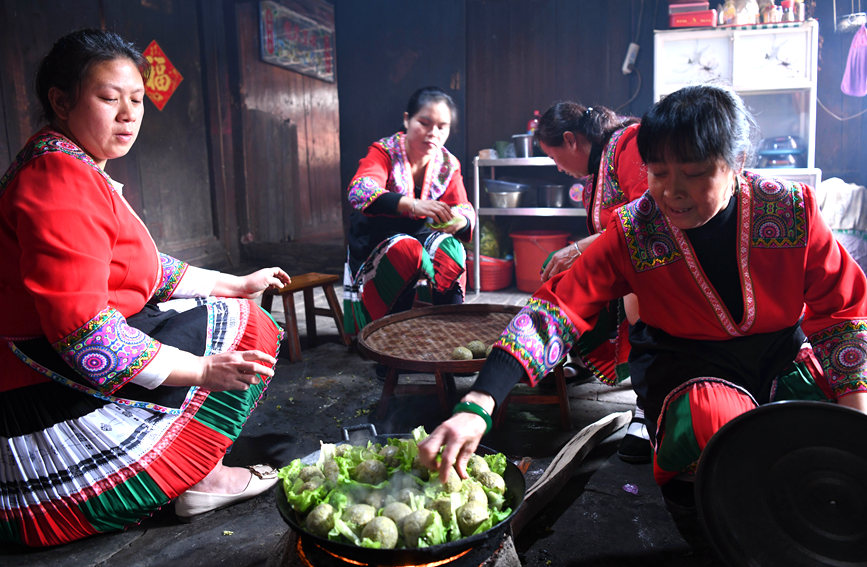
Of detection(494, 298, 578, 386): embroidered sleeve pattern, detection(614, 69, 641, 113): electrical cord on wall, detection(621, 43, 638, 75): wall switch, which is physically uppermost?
detection(621, 43, 638, 75): wall switch

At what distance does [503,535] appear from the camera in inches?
57.6

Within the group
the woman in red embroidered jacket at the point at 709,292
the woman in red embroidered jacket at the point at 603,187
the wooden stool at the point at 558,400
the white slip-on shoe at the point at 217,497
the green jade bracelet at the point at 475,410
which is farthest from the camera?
the wooden stool at the point at 558,400

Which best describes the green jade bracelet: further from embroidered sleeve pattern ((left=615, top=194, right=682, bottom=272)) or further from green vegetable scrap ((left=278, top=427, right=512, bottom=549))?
embroidered sleeve pattern ((left=615, top=194, right=682, bottom=272))

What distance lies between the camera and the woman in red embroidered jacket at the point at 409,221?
380 cm

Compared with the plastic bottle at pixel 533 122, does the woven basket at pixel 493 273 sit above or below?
below

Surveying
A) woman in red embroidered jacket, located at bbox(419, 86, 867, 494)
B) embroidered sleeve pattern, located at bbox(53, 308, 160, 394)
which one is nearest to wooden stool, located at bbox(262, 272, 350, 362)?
embroidered sleeve pattern, located at bbox(53, 308, 160, 394)

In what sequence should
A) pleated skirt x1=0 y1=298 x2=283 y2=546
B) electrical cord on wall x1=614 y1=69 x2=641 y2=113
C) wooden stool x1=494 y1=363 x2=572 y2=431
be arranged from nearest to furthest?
pleated skirt x1=0 y1=298 x2=283 y2=546, wooden stool x1=494 y1=363 x2=572 y2=431, electrical cord on wall x1=614 y1=69 x2=641 y2=113

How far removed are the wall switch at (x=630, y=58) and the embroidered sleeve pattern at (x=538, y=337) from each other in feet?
17.2

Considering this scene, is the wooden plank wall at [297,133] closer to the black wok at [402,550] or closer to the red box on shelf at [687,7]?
the red box on shelf at [687,7]

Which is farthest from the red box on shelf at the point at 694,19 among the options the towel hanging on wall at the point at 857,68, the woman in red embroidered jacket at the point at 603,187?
the woman in red embroidered jacket at the point at 603,187

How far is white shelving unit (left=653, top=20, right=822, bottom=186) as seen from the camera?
18.3 ft

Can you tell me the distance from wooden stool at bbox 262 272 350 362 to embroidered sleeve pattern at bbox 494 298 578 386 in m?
2.43

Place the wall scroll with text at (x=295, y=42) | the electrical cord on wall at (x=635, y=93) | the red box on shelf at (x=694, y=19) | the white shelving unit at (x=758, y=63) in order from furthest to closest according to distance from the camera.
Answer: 1. the wall scroll with text at (x=295, y=42)
2. the electrical cord on wall at (x=635, y=93)
3. the red box on shelf at (x=694, y=19)
4. the white shelving unit at (x=758, y=63)

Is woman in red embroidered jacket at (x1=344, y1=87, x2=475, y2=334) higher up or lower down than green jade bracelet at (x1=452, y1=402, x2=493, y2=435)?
higher up
